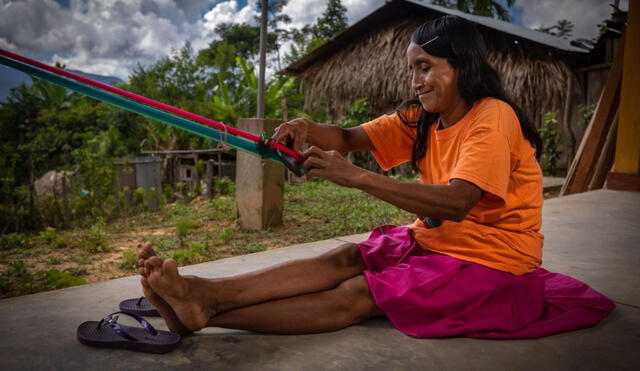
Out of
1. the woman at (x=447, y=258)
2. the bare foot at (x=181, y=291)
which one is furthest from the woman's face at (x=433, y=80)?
the bare foot at (x=181, y=291)

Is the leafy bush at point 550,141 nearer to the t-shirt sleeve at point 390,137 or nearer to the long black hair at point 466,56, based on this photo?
the t-shirt sleeve at point 390,137

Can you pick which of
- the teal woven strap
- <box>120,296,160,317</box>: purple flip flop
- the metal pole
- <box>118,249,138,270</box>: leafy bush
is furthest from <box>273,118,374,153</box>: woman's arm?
the metal pole

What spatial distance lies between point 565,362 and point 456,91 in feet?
3.40

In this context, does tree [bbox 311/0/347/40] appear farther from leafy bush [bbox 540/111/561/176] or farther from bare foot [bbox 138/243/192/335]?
bare foot [bbox 138/243/192/335]

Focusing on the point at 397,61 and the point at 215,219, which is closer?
the point at 215,219

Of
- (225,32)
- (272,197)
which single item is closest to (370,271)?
(272,197)

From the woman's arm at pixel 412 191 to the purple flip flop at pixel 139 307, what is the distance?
914 mm

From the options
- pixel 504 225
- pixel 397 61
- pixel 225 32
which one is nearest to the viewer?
pixel 504 225

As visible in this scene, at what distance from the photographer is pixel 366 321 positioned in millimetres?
1939

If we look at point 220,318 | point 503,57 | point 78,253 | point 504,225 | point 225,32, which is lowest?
point 78,253

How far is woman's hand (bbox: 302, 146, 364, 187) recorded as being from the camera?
1661mm

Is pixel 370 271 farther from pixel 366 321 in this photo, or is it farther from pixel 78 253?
pixel 78 253

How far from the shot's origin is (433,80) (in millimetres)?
1835

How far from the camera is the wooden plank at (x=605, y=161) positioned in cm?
607
